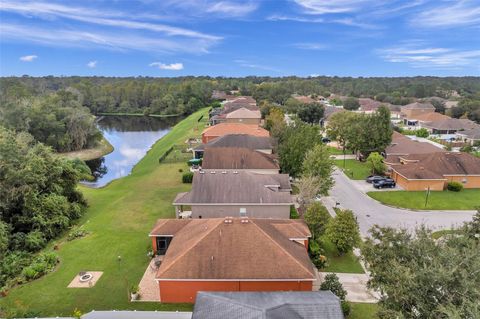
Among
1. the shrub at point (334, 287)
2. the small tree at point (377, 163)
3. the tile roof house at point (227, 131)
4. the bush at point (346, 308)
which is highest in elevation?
the tile roof house at point (227, 131)

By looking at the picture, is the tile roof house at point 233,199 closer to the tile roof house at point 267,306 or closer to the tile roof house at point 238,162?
the tile roof house at point 238,162

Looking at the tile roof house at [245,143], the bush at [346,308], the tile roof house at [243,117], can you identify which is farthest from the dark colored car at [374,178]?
the tile roof house at [243,117]

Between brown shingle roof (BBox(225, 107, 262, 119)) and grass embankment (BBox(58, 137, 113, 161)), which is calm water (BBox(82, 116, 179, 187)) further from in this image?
brown shingle roof (BBox(225, 107, 262, 119))

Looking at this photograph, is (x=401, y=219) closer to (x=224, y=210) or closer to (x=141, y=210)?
(x=224, y=210)

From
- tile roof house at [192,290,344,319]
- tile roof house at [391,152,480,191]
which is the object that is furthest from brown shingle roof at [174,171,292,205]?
tile roof house at [391,152,480,191]

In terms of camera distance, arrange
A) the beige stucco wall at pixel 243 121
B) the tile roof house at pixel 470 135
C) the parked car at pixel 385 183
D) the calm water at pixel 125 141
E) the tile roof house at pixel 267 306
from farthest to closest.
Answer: the beige stucco wall at pixel 243 121
the tile roof house at pixel 470 135
the calm water at pixel 125 141
the parked car at pixel 385 183
the tile roof house at pixel 267 306

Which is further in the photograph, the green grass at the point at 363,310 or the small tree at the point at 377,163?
the small tree at the point at 377,163

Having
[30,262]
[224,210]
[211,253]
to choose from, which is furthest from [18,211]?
[211,253]
